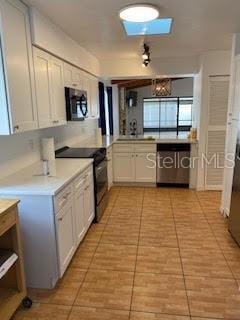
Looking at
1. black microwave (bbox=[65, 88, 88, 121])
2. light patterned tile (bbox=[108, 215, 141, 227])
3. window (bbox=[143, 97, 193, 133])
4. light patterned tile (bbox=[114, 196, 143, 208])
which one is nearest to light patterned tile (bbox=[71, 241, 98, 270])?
light patterned tile (bbox=[108, 215, 141, 227])

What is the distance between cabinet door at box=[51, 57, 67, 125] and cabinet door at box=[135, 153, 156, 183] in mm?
2093

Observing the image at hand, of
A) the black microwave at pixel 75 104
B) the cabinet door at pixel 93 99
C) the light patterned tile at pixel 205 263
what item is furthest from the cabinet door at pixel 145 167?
the light patterned tile at pixel 205 263

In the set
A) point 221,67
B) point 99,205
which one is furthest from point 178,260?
point 221,67

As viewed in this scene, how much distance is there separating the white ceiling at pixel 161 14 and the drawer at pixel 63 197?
1.58 metres

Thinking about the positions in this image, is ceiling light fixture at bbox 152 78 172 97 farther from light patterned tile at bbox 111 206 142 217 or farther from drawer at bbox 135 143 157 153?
light patterned tile at bbox 111 206 142 217

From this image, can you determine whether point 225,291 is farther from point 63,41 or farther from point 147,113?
point 147,113

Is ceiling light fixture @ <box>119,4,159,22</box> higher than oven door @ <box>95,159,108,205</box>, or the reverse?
ceiling light fixture @ <box>119,4,159,22</box>

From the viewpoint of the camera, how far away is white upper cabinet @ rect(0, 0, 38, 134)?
1866 millimetres

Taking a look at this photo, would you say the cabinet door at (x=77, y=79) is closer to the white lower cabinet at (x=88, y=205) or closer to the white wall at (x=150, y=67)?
the white wall at (x=150, y=67)

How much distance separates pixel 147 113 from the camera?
10594mm

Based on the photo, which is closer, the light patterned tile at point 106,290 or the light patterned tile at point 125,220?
the light patterned tile at point 106,290

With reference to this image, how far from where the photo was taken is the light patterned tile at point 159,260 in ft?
7.86

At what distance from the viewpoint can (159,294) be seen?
2068 mm

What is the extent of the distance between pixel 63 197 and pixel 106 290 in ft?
2.83
